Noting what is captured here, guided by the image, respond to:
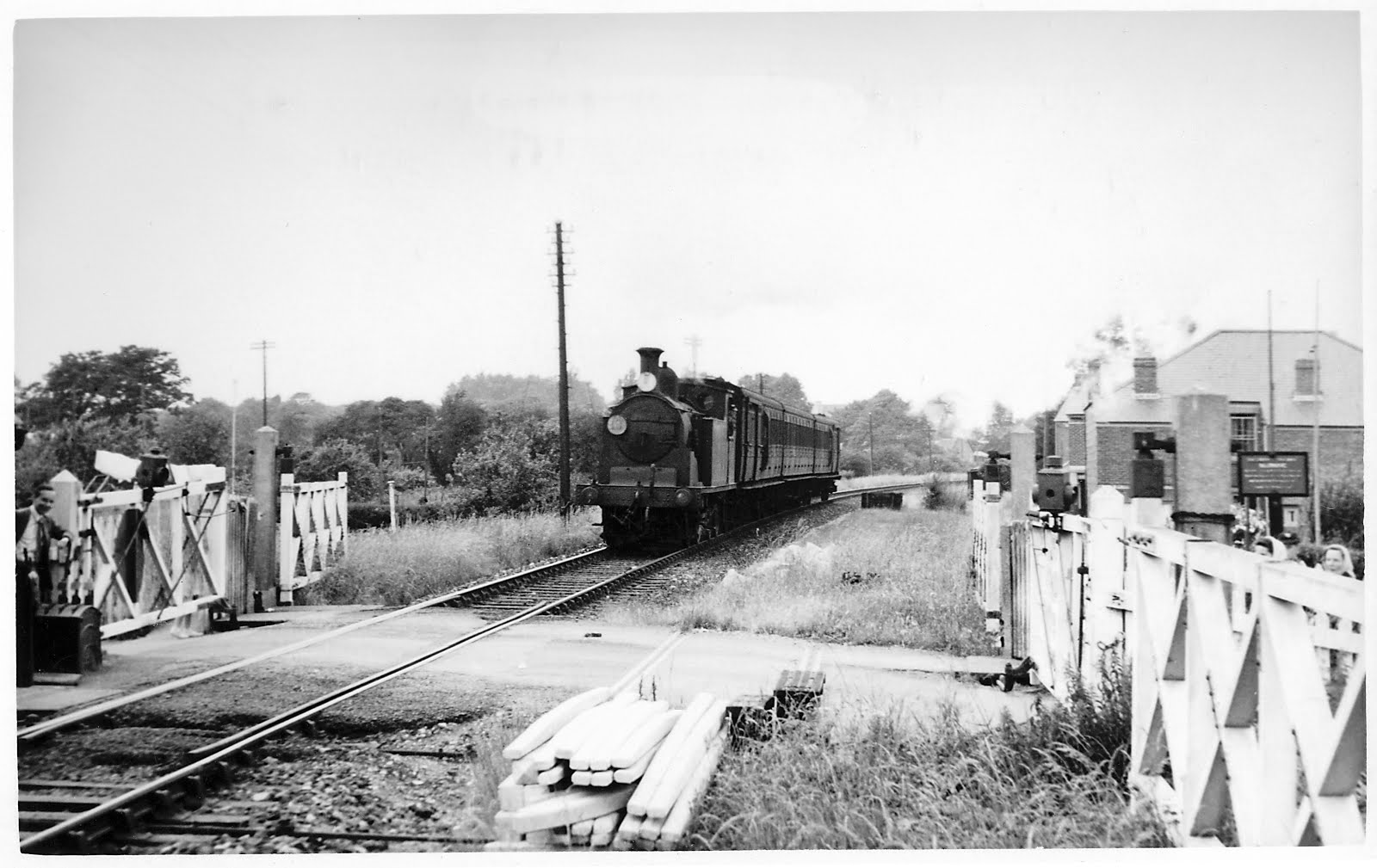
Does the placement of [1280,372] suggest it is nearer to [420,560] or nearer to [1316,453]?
[1316,453]

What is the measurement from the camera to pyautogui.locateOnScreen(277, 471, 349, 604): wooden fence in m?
5.24

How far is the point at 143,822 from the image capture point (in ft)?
10.7

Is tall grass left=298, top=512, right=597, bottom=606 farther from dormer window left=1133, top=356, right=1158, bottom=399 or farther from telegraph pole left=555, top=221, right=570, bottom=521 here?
dormer window left=1133, top=356, right=1158, bottom=399

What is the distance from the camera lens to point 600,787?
3213 mm

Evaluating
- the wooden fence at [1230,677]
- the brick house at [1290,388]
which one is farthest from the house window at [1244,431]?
the wooden fence at [1230,677]

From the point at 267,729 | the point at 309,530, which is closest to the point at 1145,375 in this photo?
the point at 267,729

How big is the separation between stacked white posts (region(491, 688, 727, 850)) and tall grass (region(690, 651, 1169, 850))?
166 millimetres

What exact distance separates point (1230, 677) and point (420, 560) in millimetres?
4572

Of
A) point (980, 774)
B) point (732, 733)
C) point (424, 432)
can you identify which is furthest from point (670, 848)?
point (424, 432)

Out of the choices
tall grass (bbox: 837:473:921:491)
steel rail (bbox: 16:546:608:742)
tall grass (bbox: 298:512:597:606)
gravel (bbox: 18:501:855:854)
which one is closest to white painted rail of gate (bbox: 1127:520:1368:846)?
gravel (bbox: 18:501:855:854)

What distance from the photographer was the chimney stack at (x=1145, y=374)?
4.08m

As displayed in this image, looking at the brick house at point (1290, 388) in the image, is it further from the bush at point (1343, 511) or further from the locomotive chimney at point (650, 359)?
the locomotive chimney at point (650, 359)

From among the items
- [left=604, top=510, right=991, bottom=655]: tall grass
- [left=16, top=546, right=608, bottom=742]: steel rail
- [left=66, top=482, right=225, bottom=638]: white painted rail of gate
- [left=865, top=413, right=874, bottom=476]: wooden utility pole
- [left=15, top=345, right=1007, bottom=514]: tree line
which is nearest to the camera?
[left=16, top=546, right=608, bottom=742]: steel rail

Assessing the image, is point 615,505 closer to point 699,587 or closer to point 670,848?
point 699,587
